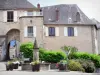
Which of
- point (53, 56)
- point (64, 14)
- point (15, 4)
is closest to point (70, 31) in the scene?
point (64, 14)

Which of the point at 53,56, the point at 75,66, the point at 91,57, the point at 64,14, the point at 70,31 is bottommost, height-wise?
the point at 75,66

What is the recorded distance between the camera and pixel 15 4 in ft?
158

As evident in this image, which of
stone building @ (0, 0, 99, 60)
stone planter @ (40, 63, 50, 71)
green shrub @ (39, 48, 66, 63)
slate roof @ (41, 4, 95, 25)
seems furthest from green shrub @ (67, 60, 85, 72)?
slate roof @ (41, 4, 95, 25)

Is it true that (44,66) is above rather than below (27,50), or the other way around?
below

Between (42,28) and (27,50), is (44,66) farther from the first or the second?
(42,28)

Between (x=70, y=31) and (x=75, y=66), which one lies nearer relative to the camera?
(x=75, y=66)

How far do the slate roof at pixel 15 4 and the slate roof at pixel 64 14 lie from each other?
13.3 feet

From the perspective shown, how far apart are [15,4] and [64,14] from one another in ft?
28.0

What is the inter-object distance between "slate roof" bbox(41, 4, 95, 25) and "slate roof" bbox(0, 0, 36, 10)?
4.06 meters

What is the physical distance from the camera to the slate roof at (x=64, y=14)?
49.0 meters

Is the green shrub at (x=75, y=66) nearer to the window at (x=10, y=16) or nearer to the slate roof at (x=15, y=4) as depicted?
the window at (x=10, y=16)

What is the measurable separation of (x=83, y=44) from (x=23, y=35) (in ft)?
32.5

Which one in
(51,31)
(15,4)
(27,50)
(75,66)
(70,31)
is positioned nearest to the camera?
(75,66)

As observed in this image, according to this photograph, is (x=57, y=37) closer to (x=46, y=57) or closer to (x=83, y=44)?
(x=83, y=44)
